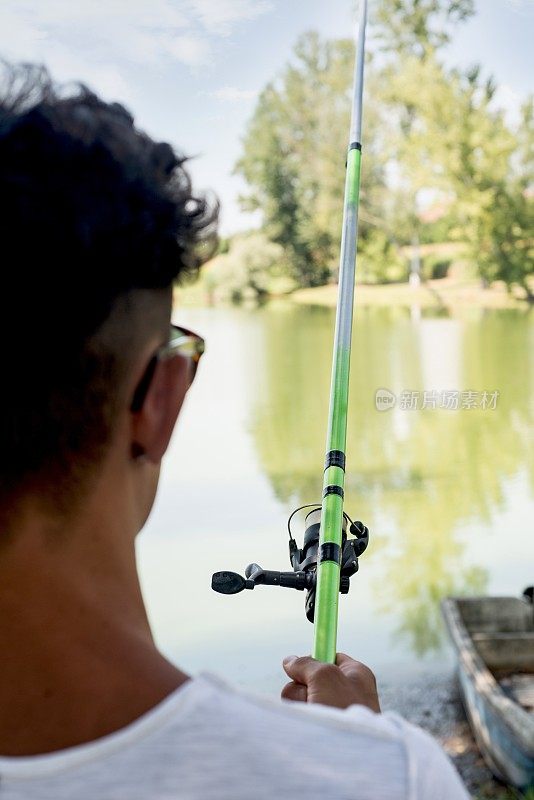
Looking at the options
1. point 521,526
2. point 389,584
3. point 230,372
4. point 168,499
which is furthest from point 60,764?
point 230,372

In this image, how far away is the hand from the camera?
613mm

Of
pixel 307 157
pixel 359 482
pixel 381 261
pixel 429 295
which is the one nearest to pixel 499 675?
pixel 359 482

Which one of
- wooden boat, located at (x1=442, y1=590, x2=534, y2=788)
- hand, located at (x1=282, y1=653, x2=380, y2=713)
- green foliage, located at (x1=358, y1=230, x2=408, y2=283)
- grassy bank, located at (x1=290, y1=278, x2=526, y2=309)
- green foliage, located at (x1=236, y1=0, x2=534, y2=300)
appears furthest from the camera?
green foliage, located at (x1=358, y1=230, x2=408, y2=283)

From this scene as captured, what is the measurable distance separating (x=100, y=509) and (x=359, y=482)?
16.0m

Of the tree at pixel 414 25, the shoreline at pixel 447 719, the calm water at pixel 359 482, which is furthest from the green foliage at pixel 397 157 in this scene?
the shoreline at pixel 447 719

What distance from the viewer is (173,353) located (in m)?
0.53

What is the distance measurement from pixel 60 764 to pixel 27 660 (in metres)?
0.05

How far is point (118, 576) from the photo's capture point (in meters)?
0.52

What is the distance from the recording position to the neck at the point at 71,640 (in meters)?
0.46

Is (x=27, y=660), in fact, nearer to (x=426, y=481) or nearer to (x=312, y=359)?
(x=426, y=481)

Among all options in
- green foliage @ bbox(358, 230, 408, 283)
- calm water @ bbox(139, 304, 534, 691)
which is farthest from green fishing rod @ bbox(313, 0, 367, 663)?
green foliage @ bbox(358, 230, 408, 283)

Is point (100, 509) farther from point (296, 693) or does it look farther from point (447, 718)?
point (447, 718)

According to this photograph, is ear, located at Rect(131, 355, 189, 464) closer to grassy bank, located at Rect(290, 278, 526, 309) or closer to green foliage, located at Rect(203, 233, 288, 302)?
grassy bank, located at Rect(290, 278, 526, 309)

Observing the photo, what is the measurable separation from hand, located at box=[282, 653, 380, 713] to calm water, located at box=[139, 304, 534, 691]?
848 cm
